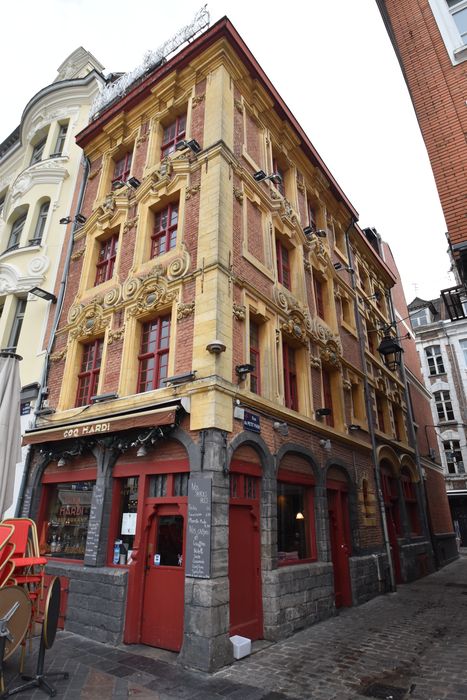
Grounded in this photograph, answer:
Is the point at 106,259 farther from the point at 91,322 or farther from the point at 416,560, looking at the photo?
the point at 416,560

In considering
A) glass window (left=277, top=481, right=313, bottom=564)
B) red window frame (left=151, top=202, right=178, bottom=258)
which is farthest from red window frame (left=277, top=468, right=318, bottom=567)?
red window frame (left=151, top=202, right=178, bottom=258)

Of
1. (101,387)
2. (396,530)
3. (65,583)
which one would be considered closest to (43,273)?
(101,387)

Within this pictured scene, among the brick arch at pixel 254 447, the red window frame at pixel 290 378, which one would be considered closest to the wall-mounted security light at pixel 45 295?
the red window frame at pixel 290 378

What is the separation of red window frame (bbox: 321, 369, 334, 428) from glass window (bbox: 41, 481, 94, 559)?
291 inches

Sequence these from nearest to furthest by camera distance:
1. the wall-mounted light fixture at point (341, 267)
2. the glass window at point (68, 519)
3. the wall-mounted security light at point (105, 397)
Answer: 1. the glass window at point (68, 519)
2. the wall-mounted security light at point (105, 397)
3. the wall-mounted light fixture at point (341, 267)

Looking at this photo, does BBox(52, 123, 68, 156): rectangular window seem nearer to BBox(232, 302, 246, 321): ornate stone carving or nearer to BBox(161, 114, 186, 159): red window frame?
BBox(161, 114, 186, 159): red window frame

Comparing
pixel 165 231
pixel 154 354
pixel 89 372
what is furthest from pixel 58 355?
pixel 165 231

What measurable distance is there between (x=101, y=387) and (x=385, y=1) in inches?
583

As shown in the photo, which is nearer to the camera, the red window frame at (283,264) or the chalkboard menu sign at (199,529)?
the chalkboard menu sign at (199,529)

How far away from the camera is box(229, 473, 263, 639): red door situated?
7.66 m

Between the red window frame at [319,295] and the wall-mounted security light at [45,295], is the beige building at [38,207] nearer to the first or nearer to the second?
the wall-mounted security light at [45,295]

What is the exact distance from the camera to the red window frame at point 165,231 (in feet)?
36.3

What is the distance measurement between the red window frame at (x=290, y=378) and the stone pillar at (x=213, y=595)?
3.92m

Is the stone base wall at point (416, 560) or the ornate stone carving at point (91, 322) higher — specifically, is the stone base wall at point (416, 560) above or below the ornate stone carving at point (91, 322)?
below
